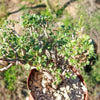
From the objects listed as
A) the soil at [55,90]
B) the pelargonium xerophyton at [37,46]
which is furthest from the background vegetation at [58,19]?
the soil at [55,90]

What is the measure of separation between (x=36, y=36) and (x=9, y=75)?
1.32 metres

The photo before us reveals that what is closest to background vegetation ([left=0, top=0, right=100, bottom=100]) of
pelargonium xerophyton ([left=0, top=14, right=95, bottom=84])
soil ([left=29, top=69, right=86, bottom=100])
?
pelargonium xerophyton ([left=0, top=14, right=95, bottom=84])

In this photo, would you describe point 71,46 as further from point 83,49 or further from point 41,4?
point 41,4

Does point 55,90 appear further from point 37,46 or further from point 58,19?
point 58,19

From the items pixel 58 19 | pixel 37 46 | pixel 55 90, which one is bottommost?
pixel 55 90

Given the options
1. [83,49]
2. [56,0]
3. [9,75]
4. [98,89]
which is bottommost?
[98,89]

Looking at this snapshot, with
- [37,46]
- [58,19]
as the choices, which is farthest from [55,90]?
[58,19]

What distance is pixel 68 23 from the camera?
284 cm

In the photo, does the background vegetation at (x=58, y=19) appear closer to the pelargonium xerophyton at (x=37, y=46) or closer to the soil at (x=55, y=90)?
the pelargonium xerophyton at (x=37, y=46)

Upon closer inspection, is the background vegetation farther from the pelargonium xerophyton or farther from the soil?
the soil

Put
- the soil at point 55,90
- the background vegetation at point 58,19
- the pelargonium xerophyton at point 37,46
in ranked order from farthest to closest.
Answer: the background vegetation at point 58,19
the soil at point 55,90
the pelargonium xerophyton at point 37,46

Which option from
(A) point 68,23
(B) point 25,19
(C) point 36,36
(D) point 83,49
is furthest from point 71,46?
(A) point 68,23

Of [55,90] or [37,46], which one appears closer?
[37,46]

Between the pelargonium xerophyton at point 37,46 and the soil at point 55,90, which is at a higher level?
the pelargonium xerophyton at point 37,46
